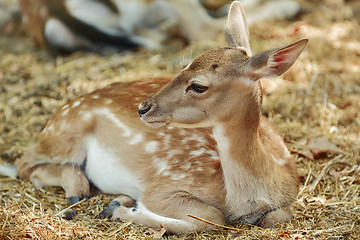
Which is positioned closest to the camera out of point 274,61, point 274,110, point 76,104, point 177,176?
point 274,61

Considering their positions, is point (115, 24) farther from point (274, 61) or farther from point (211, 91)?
point (274, 61)

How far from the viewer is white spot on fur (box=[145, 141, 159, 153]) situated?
3.92 meters

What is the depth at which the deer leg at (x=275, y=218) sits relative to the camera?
3.47 metres

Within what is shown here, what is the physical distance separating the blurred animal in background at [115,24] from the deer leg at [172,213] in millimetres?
3126

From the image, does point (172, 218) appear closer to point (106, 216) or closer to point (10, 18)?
point (106, 216)

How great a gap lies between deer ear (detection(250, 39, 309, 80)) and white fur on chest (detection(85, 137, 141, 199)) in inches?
53.1

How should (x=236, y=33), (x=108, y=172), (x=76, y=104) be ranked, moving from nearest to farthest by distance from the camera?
(x=236, y=33) < (x=108, y=172) < (x=76, y=104)

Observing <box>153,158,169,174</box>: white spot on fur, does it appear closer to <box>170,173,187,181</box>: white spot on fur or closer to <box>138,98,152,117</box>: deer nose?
<box>170,173,187,181</box>: white spot on fur

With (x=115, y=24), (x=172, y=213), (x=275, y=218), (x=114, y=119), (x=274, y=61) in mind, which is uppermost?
(x=274, y=61)

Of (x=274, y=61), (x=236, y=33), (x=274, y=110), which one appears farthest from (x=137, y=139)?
(x=274, y=110)

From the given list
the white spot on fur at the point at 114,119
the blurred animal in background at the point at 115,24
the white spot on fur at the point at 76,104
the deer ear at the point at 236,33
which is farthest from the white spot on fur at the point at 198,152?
the blurred animal in background at the point at 115,24

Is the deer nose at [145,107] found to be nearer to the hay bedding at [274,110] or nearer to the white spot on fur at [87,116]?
the hay bedding at [274,110]

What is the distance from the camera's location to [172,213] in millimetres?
3576

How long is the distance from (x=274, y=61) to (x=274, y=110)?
83.8 inches
